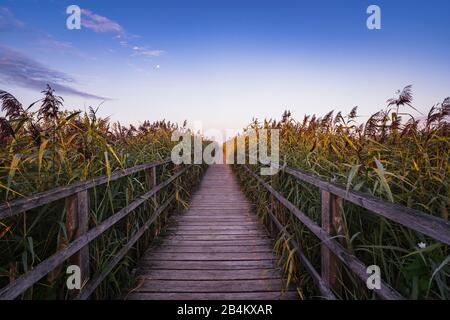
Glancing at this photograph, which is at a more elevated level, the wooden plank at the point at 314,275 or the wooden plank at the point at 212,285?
the wooden plank at the point at 314,275

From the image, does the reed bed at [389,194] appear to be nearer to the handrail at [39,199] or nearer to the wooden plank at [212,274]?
the wooden plank at [212,274]

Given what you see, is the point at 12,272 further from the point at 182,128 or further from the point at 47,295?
the point at 182,128

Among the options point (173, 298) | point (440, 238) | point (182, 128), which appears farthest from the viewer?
point (182, 128)

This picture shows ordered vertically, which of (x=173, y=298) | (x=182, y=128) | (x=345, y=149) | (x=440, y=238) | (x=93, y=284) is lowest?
(x=173, y=298)

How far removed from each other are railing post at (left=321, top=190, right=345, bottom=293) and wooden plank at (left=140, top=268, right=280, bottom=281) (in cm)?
102

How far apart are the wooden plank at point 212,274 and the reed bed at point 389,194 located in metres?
0.25

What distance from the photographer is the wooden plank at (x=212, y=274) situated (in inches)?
113

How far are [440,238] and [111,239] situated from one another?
8.42 ft

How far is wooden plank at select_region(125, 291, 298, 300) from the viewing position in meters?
2.50

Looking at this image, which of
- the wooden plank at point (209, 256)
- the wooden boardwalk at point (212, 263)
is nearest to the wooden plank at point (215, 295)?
the wooden boardwalk at point (212, 263)

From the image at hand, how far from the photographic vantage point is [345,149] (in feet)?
9.31

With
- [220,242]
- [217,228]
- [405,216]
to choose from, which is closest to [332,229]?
[405,216]

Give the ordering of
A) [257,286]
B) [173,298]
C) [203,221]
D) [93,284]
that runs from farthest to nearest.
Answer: [203,221] → [257,286] → [173,298] → [93,284]
